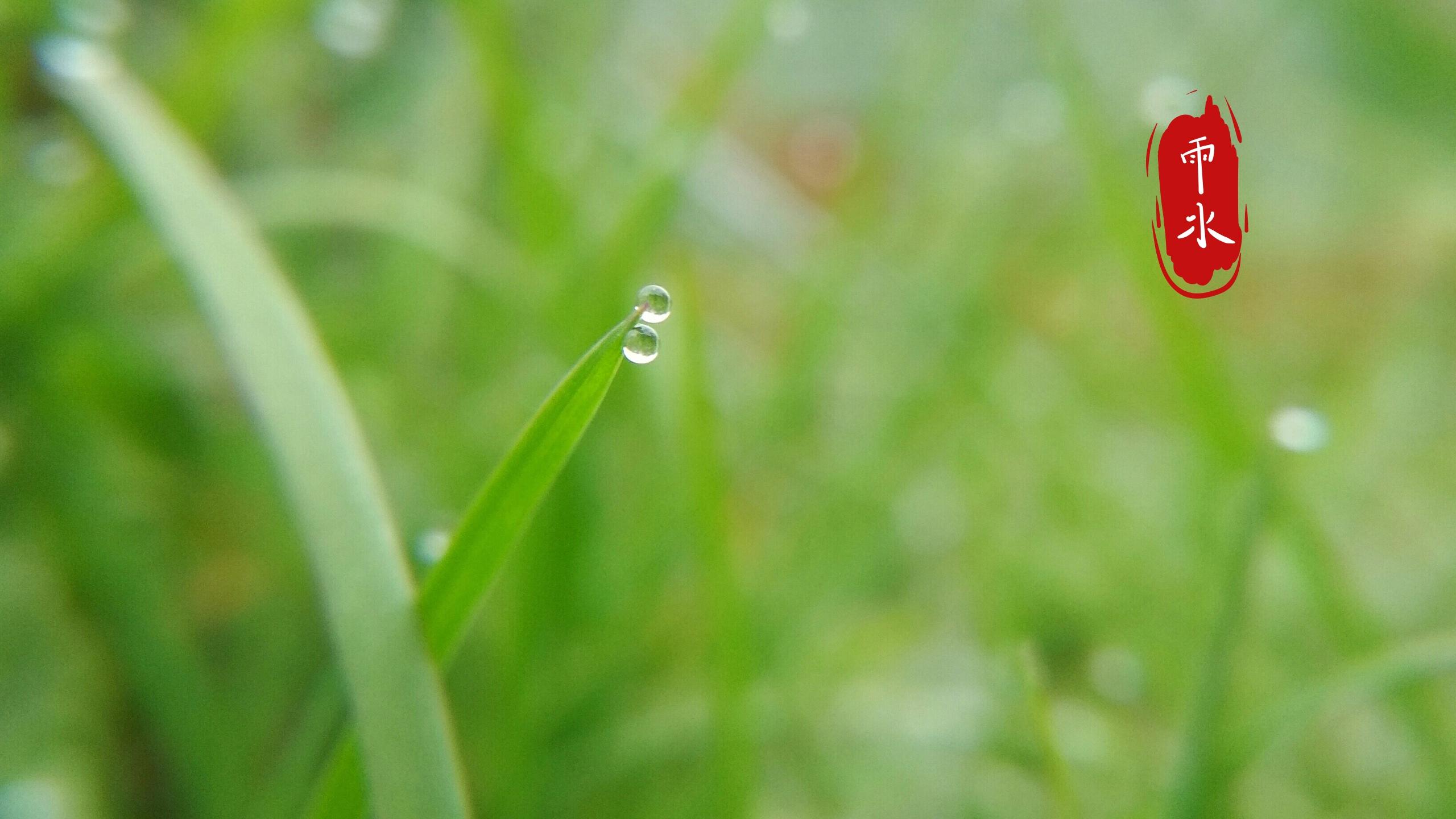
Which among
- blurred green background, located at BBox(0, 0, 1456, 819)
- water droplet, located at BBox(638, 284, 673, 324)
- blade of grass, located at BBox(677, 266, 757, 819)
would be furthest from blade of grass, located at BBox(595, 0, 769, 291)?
water droplet, located at BBox(638, 284, 673, 324)

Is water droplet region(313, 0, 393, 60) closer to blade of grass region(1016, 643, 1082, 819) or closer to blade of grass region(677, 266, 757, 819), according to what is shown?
blade of grass region(677, 266, 757, 819)

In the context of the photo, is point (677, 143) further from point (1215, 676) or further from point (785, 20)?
point (1215, 676)

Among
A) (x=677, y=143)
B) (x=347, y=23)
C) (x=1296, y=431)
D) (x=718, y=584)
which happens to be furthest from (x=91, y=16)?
(x=1296, y=431)

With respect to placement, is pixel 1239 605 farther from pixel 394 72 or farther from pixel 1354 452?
pixel 394 72

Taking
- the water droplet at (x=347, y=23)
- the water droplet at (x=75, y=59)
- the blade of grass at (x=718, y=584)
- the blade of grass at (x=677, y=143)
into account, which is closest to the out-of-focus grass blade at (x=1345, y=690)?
the blade of grass at (x=718, y=584)

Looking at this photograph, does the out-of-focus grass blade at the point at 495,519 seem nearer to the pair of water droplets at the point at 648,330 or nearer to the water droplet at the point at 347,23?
the pair of water droplets at the point at 648,330

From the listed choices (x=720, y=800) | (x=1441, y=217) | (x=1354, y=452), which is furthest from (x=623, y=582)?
(x=1441, y=217)

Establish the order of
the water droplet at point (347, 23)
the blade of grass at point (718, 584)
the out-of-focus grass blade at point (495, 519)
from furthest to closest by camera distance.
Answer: the water droplet at point (347, 23)
the blade of grass at point (718, 584)
the out-of-focus grass blade at point (495, 519)
